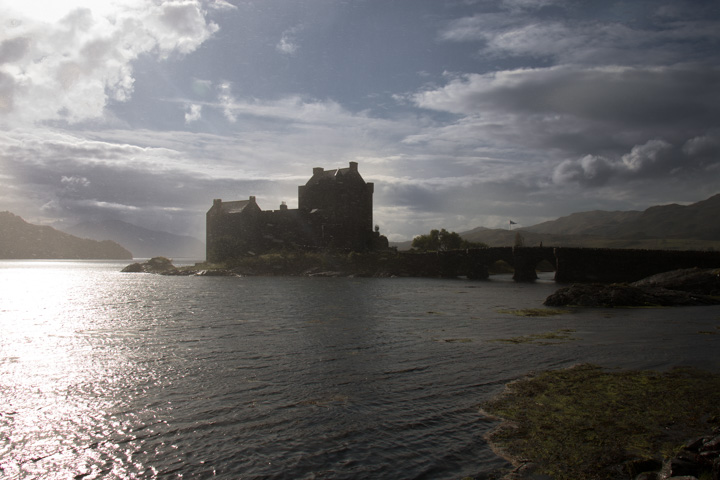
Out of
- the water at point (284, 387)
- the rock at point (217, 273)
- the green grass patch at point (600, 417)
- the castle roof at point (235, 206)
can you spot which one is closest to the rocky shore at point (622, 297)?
the water at point (284, 387)

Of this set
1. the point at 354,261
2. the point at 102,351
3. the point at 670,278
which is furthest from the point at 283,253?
the point at 102,351

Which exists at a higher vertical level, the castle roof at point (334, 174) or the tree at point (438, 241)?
the castle roof at point (334, 174)

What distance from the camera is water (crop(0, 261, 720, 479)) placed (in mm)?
8102

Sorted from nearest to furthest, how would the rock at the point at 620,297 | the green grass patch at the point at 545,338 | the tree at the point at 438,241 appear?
the green grass patch at the point at 545,338
the rock at the point at 620,297
the tree at the point at 438,241

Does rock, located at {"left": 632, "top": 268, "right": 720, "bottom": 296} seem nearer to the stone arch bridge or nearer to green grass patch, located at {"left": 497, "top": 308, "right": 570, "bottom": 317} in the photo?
green grass patch, located at {"left": 497, "top": 308, "right": 570, "bottom": 317}

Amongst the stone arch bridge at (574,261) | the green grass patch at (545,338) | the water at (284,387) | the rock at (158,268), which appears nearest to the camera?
the water at (284,387)

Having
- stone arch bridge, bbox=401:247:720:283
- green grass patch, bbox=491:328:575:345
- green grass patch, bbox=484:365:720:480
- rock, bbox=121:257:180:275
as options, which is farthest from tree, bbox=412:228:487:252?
green grass patch, bbox=484:365:720:480

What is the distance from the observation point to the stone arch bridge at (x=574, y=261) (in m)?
64.6

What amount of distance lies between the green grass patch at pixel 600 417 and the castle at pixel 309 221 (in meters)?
73.8

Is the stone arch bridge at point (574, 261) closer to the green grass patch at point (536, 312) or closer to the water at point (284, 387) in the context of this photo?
the green grass patch at point (536, 312)

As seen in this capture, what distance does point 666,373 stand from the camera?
13.1 meters

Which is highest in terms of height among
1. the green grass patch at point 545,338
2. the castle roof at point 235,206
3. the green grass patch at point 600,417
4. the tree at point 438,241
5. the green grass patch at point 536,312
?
the castle roof at point 235,206

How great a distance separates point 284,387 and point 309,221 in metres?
76.0

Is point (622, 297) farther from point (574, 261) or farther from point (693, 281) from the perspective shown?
point (574, 261)
